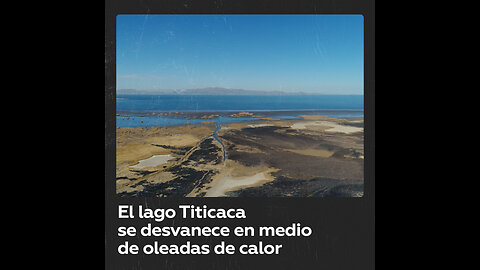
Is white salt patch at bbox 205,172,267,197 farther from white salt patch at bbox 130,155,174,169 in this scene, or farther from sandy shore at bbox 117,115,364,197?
white salt patch at bbox 130,155,174,169

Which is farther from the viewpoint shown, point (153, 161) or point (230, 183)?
point (153, 161)

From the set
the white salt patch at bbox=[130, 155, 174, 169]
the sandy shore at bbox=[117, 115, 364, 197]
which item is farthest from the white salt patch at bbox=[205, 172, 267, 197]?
the white salt patch at bbox=[130, 155, 174, 169]

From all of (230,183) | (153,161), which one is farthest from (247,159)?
(153,161)

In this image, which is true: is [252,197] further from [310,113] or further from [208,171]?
[310,113]

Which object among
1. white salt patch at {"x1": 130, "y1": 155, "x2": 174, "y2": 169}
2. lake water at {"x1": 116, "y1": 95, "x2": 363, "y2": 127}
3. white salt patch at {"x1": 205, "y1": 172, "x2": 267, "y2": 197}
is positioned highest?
lake water at {"x1": 116, "y1": 95, "x2": 363, "y2": 127}

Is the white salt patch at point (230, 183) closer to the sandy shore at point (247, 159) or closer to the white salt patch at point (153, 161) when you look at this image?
the sandy shore at point (247, 159)

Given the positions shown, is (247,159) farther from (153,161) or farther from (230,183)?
(153,161)
